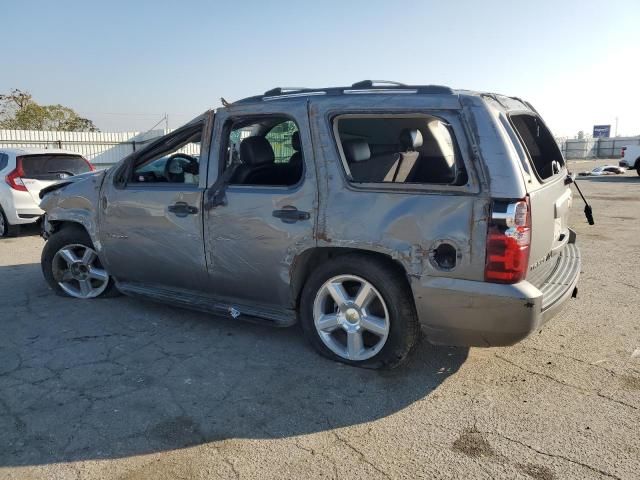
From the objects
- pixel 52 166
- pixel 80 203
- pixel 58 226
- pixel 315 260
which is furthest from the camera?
pixel 52 166

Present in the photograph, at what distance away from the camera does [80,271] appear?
204 inches

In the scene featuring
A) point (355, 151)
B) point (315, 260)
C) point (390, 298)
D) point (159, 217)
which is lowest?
point (390, 298)

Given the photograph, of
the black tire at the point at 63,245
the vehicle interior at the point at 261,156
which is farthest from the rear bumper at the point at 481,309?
the black tire at the point at 63,245

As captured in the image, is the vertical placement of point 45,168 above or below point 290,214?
above

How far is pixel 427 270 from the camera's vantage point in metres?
3.17

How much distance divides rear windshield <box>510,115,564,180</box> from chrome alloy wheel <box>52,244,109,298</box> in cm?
397

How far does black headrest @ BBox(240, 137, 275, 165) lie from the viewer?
163 inches

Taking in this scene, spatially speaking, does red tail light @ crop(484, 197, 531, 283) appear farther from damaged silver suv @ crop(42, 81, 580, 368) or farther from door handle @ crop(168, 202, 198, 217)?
door handle @ crop(168, 202, 198, 217)

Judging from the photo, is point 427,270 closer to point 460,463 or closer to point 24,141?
point 460,463

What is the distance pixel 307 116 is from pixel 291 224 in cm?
77

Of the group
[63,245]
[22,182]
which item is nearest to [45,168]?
[22,182]

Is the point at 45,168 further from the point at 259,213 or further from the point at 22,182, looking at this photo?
the point at 259,213

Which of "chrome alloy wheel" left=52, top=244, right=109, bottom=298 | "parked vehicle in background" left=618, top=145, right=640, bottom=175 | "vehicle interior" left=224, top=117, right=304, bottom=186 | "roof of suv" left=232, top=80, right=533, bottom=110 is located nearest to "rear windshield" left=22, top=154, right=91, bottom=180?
"chrome alloy wheel" left=52, top=244, right=109, bottom=298

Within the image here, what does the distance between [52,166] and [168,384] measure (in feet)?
23.2
